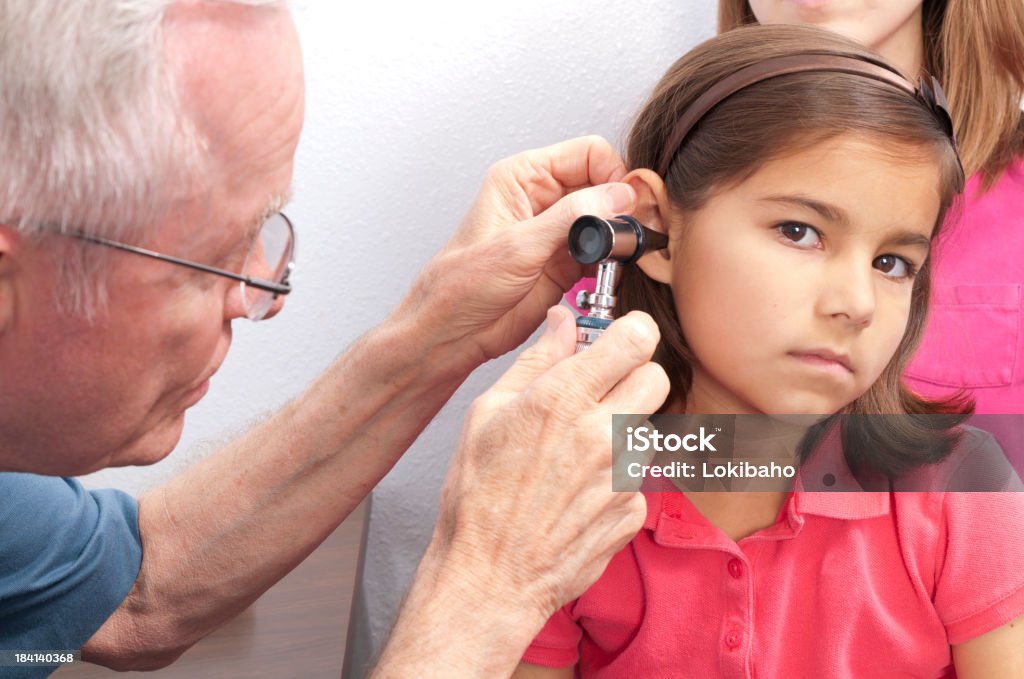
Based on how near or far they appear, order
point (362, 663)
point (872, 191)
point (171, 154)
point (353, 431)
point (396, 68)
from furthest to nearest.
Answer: point (362, 663) < point (396, 68) < point (353, 431) < point (872, 191) < point (171, 154)

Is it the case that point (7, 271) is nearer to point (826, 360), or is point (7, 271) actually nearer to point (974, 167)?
point (826, 360)

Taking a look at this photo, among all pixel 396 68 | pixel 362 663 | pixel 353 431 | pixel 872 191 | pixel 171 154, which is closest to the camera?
pixel 171 154

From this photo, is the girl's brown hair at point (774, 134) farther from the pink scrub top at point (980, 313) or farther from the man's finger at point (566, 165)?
the pink scrub top at point (980, 313)

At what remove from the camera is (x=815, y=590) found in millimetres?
1169

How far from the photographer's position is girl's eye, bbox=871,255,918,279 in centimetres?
113

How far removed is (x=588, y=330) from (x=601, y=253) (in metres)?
0.08

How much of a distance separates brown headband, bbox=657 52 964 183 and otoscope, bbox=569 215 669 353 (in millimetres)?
197

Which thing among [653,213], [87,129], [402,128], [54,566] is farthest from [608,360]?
[402,128]

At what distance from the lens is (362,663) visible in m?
1.89

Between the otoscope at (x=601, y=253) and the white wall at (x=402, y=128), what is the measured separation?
29.4 inches

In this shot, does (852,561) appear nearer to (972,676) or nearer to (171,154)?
(972,676)

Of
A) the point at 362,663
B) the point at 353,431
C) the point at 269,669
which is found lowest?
the point at 362,663

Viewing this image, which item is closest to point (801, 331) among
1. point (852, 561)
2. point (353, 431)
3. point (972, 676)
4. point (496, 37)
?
point (852, 561)

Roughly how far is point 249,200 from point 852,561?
703mm
